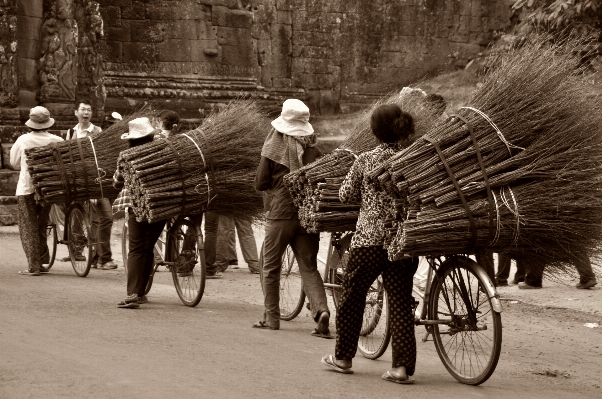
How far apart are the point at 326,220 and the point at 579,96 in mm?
2052

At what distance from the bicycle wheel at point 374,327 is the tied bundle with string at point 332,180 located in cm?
50

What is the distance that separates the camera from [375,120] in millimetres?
7160

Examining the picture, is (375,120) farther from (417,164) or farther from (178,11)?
(178,11)

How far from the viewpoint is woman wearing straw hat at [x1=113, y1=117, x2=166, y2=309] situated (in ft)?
32.7

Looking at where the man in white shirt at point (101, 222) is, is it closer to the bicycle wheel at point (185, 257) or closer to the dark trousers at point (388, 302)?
the bicycle wheel at point (185, 257)

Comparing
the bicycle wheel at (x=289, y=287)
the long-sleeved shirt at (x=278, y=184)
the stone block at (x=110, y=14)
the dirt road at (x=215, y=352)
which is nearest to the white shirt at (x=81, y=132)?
the dirt road at (x=215, y=352)

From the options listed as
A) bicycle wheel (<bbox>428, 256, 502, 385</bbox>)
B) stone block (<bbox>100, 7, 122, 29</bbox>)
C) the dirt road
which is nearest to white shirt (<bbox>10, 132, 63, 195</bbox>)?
the dirt road

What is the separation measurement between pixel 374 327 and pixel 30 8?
11746mm

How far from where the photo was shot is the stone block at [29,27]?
18.2m

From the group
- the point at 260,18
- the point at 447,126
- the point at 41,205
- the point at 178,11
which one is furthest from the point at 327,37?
the point at 447,126

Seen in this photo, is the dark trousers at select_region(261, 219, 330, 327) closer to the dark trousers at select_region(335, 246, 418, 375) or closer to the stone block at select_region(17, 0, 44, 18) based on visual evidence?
the dark trousers at select_region(335, 246, 418, 375)

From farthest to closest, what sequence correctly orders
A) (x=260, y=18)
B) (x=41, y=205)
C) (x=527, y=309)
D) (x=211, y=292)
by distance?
(x=260, y=18), (x=41, y=205), (x=211, y=292), (x=527, y=309)

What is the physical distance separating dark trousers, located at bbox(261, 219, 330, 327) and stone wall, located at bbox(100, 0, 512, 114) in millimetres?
12532

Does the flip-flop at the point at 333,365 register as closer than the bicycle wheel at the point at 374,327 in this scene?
Yes
